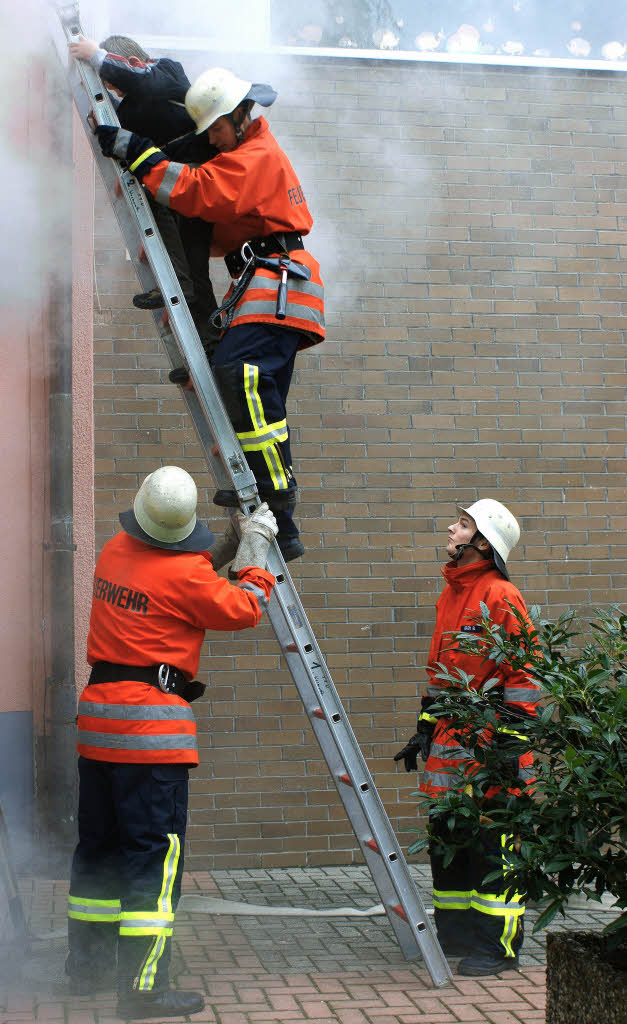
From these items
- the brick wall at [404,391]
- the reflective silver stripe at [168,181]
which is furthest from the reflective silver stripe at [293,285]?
the brick wall at [404,391]

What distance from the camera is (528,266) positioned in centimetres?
577

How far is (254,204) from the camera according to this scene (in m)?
3.77

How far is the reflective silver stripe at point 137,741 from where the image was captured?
3486 mm

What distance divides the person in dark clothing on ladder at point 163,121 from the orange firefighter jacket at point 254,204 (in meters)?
→ 0.14

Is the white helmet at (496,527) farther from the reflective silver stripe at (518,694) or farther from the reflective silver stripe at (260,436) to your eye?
the reflective silver stripe at (260,436)

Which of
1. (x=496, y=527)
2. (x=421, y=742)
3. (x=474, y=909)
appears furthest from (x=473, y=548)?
(x=474, y=909)

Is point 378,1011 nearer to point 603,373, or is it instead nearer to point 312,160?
point 603,373

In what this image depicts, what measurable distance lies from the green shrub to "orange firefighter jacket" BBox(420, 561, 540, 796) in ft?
2.89

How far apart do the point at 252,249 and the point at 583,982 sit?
8.81 feet

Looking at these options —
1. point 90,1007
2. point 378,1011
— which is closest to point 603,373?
point 378,1011

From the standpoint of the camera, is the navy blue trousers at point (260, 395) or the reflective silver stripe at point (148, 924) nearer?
the reflective silver stripe at point (148, 924)

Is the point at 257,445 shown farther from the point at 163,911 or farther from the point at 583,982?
the point at 583,982

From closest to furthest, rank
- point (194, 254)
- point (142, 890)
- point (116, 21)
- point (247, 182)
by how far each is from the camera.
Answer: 1. point (142, 890)
2. point (247, 182)
3. point (194, 254)
4. point (116, 21)

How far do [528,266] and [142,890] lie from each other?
12.9 ft
